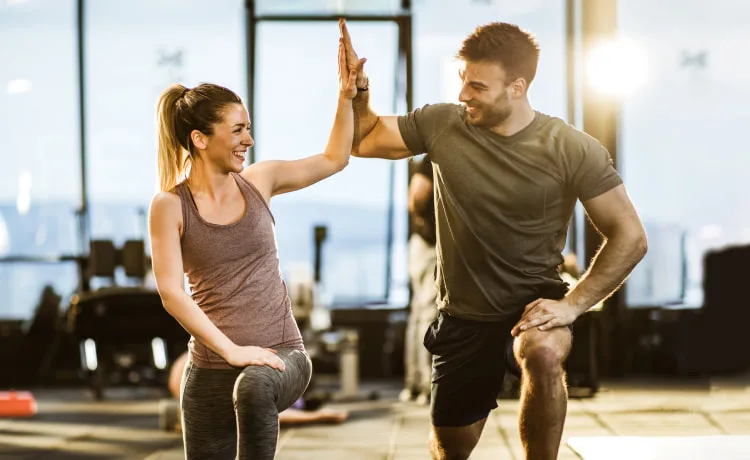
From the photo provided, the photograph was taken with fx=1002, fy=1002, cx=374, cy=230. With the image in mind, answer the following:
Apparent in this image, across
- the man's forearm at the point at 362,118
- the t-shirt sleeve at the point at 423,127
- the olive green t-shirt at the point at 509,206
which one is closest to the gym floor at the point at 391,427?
the olive green t-shirt at the point at 509,206

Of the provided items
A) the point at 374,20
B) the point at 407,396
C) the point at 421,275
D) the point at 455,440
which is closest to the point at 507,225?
the point at 455,440

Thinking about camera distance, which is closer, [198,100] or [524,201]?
[198,100]

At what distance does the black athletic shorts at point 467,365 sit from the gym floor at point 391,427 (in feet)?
1.39

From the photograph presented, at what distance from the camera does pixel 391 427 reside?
538 cm

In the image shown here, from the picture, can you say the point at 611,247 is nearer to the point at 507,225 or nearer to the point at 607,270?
the point at 607,270

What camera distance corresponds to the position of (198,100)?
2506mm

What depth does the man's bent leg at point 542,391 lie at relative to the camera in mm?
2773

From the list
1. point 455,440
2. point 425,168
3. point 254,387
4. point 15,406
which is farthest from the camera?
point 425,168

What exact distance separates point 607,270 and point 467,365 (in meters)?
0.50

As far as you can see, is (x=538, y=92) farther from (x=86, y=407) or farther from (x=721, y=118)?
(x=86, y=407)

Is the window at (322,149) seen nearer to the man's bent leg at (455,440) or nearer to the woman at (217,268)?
the man's bent leg at (455,440)

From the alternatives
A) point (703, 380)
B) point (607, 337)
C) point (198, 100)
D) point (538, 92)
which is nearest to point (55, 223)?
point (538, 92)

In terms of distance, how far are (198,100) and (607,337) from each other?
5.71m

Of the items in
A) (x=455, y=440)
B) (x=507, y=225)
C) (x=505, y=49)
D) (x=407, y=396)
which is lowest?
(x=407, y=396)
